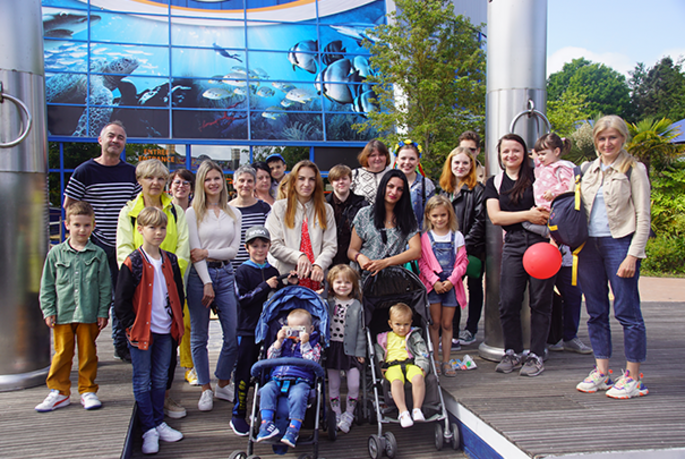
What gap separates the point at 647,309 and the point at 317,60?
15475mm

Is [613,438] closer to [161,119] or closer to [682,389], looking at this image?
[682,389]

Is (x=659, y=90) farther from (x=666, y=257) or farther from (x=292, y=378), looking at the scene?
(x=292, y=378)

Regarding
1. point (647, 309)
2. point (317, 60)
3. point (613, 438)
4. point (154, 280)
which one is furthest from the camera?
point (317, 60)

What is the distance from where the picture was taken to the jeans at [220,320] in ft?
13.3

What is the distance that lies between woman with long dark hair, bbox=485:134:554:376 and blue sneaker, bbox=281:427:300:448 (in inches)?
84.1

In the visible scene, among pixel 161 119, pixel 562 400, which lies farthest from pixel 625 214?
pixel 161 119

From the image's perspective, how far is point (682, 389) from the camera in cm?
382

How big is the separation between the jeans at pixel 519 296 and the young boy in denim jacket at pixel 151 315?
2907mm

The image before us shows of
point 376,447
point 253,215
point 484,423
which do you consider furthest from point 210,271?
point 484,423

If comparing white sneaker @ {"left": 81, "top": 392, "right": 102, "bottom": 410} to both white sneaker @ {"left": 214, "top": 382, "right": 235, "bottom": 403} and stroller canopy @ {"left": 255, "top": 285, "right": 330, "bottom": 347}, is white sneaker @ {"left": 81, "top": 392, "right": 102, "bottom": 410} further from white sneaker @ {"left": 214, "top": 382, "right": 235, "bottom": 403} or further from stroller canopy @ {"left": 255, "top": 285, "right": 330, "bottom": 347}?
stroller canopy @ {"left": 255, "top": 285, "right": 330, "bottom": 347}

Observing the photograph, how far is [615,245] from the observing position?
11.9 feet

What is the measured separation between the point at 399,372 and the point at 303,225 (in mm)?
1531

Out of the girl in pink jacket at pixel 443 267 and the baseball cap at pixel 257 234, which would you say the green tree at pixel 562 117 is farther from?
the baseball cap at pixel 257 234

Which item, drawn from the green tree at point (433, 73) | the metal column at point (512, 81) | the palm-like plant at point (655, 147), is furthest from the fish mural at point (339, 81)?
the metal column at point (512, 81)
